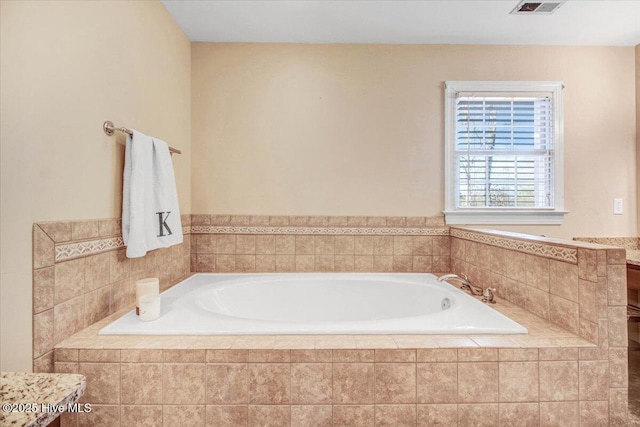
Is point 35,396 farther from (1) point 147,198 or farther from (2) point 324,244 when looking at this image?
(2) point 324,244

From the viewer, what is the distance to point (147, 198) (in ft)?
5.25

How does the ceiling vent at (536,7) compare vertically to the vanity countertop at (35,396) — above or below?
above

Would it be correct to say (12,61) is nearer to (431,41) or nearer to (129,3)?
(129,3)

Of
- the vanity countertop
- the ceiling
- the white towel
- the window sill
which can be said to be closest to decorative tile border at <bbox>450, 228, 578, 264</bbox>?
the window sill

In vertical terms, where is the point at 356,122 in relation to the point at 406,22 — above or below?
below

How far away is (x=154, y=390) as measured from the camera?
42.3 inches

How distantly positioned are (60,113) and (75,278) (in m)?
0.67

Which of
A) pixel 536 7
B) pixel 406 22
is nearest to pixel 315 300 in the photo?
pixel 406 22

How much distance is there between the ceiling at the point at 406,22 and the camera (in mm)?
1917

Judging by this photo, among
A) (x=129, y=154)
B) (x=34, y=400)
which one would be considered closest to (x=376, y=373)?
(x=34, y=400)

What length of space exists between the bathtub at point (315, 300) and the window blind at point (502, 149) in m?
0.86

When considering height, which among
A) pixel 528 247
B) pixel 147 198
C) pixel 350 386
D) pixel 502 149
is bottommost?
pixel 350 386

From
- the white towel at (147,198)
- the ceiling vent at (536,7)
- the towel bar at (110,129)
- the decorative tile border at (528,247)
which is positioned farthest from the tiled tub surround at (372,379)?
the ceiling vent at (536,7)

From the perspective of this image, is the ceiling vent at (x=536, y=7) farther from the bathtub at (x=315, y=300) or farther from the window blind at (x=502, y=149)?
the bathtub at (x=315, y=300)
